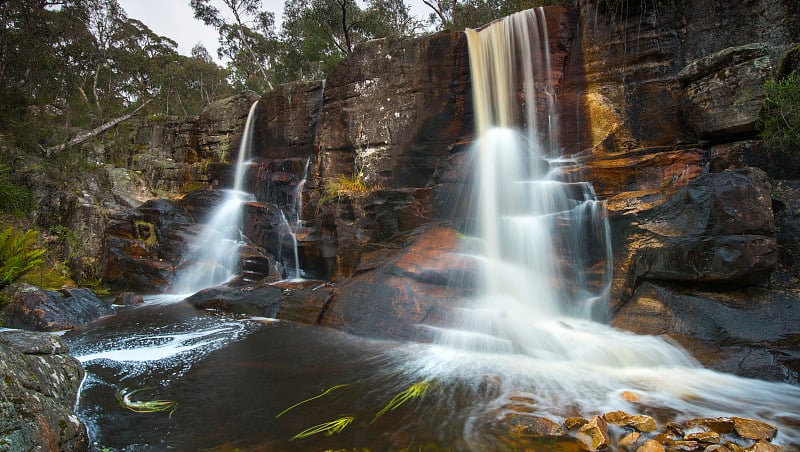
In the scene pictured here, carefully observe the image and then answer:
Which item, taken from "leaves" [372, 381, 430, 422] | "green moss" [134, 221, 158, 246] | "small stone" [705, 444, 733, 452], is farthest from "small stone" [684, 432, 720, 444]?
"green moss" [134, 221, 158, 246]

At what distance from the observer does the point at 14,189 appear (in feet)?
35.7

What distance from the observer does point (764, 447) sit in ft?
9.43

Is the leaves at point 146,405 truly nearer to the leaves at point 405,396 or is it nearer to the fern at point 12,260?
the leaves at point 405,396

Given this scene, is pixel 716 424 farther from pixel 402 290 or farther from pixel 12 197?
pixel 12 197

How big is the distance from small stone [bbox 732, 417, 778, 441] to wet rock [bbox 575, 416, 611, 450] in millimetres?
968

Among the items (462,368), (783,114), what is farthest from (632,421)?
(783,114)

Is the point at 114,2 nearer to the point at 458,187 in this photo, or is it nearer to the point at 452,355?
the point at 458,187

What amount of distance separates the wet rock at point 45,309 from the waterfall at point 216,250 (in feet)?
8.14

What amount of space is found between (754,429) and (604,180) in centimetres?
611

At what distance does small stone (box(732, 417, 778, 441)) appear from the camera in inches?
119

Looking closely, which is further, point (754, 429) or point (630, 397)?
point (630, 397)

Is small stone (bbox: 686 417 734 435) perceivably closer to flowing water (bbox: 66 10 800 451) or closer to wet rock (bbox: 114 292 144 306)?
flowing water (bbox: 66 10 800 451)

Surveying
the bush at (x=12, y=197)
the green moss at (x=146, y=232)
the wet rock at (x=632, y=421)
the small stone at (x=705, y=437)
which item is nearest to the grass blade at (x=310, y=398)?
the wet rock at (x=632, y=421)

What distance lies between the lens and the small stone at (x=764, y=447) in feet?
9.35
